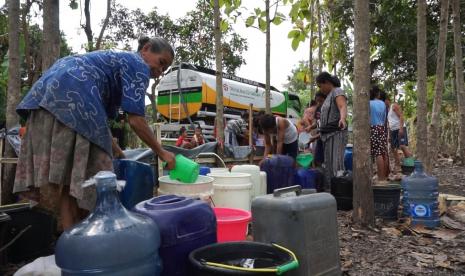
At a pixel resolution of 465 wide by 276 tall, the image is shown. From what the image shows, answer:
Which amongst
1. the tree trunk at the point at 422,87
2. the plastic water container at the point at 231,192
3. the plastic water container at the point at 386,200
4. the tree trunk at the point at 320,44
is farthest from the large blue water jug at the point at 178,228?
the tree trunk at the point at 320,44

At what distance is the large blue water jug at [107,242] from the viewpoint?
61.2 inches

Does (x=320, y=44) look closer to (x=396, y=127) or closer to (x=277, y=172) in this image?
(x=396, y=127)

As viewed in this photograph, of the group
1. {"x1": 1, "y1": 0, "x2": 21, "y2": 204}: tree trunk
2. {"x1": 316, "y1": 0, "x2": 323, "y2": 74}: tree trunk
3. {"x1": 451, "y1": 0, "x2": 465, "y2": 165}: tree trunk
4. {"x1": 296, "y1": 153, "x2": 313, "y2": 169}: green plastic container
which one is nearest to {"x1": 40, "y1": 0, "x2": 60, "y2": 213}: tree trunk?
{"x1": 1, "y1": 0, "x2": 21, "y2": 204}: tree trunk

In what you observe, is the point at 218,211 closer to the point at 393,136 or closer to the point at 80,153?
the point at 80,153

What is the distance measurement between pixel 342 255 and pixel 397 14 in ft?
33.5

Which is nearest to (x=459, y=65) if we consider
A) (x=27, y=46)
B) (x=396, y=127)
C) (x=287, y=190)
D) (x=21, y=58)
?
(x=396, y=127)

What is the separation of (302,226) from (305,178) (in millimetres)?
2701

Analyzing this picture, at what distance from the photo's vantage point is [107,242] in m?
1.56

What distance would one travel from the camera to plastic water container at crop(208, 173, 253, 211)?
3.18 metres

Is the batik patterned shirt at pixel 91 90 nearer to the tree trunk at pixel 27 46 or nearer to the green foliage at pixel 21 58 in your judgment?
the green foliage at pixel 21 58

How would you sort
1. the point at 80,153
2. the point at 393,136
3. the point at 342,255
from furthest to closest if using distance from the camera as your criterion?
the point at 393,136 < the point at 342,255 < the point at 80,153

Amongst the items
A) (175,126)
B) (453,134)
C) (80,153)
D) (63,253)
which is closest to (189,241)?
(63,253)

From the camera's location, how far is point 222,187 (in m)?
3.16

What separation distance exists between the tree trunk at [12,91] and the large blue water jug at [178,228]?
2.51 m
